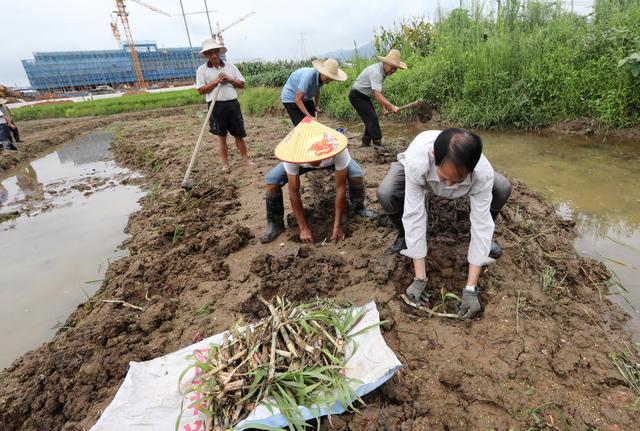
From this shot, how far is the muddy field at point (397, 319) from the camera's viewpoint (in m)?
1.63

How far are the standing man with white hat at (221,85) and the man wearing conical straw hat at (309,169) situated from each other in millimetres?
2292

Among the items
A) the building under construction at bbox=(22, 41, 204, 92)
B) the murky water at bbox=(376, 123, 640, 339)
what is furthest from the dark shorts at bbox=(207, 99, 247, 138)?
the building under construction at bbox=(22, 41, 204, 92)

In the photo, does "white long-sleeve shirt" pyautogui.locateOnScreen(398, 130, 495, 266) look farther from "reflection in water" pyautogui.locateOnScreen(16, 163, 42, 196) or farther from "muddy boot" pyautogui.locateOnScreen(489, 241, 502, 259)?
"reflection in water" pyautogui.locateOnScreen(16, 163, 42, 196)

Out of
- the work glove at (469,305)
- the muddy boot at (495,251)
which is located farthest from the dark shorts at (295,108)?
the work glove at (469,305)

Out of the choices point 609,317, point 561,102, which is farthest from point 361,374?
point 561,102

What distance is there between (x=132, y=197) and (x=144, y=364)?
411 cm

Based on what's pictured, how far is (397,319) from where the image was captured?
212 cm

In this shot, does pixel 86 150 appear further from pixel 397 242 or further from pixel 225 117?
pixel 397 242

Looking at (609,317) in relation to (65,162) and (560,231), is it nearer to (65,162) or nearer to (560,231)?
(560,231)

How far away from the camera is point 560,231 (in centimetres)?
316

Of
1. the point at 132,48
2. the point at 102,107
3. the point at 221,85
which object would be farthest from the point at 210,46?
the point at 132,48

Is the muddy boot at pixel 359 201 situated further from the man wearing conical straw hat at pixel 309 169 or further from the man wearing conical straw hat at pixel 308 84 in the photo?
the man wearing conical straw hat at pixel 308 84

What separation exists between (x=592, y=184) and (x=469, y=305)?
3.13 m

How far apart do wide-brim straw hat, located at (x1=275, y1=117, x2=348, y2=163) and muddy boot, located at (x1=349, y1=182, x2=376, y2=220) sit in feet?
2.06
